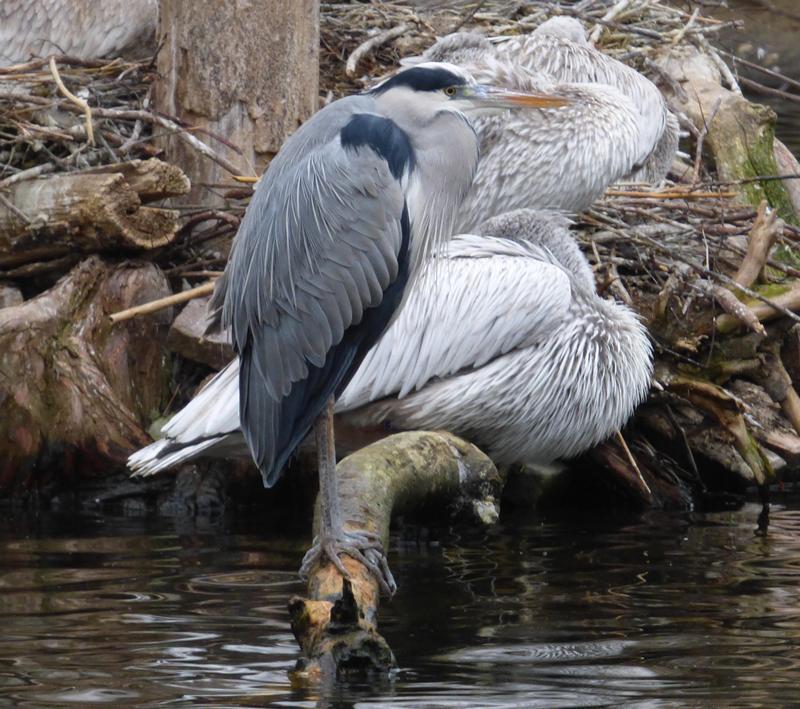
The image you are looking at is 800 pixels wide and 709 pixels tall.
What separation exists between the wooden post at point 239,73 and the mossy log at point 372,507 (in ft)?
7.10

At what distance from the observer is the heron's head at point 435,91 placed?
12.9 feet

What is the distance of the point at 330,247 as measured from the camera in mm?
3908

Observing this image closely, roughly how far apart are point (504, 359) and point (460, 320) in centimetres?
25

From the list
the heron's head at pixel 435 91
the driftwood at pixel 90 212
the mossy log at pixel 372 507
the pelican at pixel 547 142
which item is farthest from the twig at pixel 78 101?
the heron's head at pixel 435 91

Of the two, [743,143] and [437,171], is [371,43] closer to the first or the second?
[743,143]

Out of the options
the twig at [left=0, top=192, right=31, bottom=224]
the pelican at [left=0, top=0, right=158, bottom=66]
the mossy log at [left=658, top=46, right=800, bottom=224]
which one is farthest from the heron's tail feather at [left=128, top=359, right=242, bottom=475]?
the mossy log at [left=658, top=46, right=800, bottom=224]

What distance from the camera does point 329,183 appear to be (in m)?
3.86

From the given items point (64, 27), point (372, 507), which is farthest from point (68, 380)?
point (372, 507)

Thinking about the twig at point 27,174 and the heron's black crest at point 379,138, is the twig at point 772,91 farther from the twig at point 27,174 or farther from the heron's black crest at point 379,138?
the heron's black crest at point 379,138

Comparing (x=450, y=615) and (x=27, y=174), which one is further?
(x=27, y=174)

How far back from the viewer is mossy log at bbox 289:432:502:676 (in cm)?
325

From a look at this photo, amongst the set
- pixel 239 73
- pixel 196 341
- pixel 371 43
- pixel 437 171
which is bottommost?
pixel 196 341

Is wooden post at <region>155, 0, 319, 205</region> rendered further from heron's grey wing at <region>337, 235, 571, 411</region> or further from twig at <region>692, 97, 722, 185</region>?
twig at <region>692, 97, 722, 185</region>

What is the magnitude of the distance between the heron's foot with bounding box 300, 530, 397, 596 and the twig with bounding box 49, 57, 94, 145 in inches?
111
